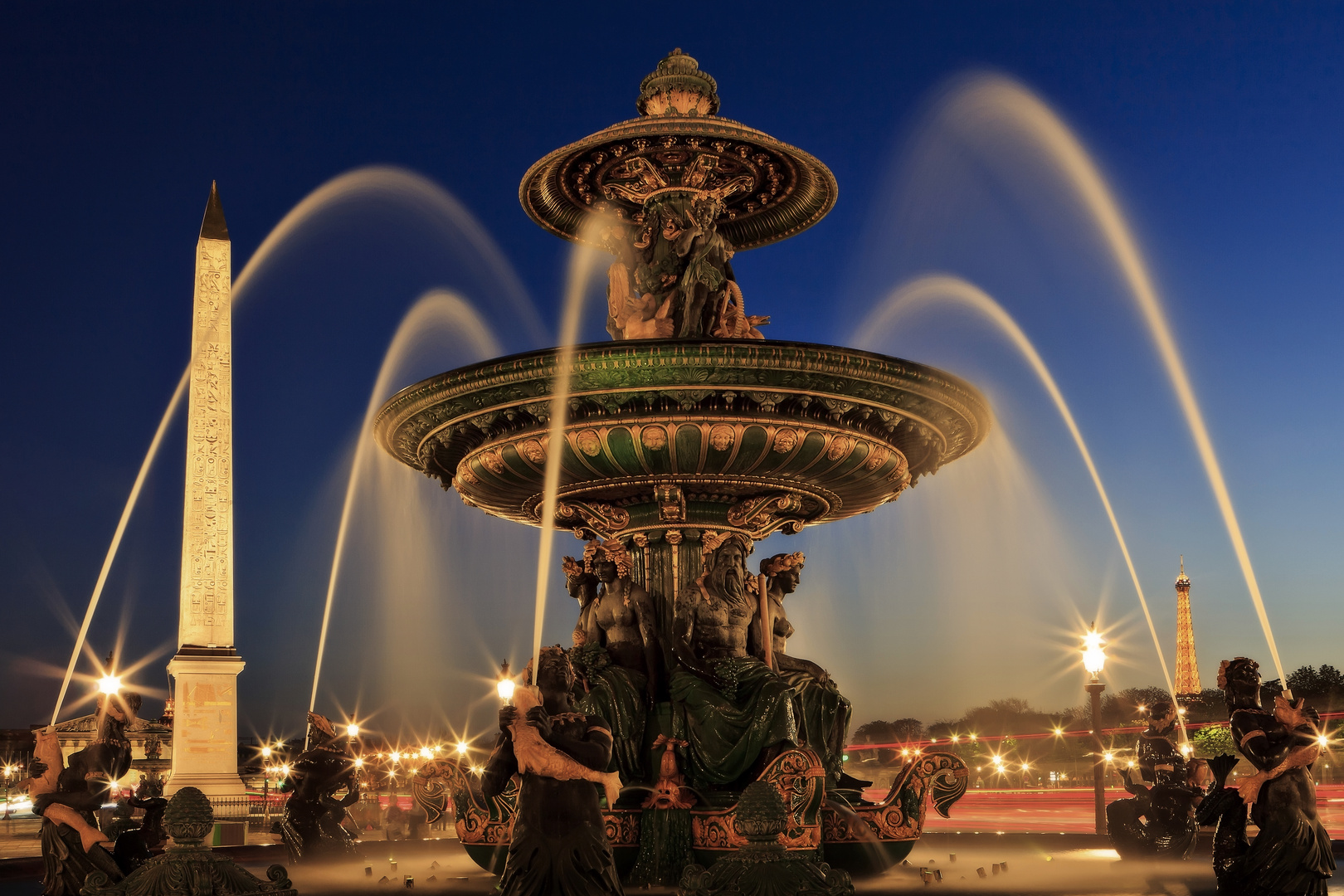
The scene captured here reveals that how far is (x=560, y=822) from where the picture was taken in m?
5.82

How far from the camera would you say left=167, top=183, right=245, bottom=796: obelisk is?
1298 inches

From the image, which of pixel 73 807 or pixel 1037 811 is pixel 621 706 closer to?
pixel 73 807

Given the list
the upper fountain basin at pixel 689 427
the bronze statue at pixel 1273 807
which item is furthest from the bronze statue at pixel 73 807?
the bronze statue at pixel 1273 807

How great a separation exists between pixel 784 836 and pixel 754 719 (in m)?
1.03

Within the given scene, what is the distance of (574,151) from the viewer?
1174cm

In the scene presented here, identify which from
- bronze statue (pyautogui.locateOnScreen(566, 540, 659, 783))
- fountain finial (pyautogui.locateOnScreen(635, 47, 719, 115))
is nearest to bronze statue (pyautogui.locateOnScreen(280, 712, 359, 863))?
A: bronze statue (pyautogui.locateOnScreen(566, 540, 659, 783))

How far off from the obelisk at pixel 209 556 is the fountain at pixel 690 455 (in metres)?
23.4

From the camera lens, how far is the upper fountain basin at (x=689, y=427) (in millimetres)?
9234

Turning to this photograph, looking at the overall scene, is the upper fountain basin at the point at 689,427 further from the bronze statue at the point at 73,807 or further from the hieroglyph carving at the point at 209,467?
the hieroglyph carving at the point at 209,467

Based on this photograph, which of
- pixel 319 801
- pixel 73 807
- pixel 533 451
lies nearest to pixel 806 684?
pixel 533 451

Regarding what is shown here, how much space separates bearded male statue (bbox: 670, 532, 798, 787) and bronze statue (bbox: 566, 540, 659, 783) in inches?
12.2

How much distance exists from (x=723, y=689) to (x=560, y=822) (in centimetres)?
386

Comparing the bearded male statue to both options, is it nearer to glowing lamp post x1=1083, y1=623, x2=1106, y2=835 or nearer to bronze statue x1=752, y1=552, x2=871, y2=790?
bronze statue x1=752, y1=552, x2=871, y2=790

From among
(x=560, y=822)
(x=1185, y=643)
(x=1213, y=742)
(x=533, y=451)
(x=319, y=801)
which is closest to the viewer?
(x=560, y=822)
